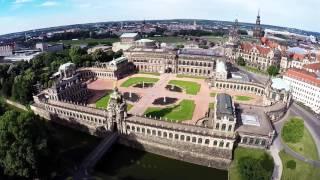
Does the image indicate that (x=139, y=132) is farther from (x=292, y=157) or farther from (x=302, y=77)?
(x=302, y=77)

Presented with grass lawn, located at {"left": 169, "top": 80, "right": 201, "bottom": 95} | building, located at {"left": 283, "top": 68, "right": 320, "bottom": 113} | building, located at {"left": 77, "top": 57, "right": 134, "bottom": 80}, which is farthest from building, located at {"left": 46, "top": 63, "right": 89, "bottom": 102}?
building, located at {"left": 283, "top": 68, "right": 320, "bottom": 113}

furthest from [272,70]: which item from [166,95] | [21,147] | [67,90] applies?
[21,147]

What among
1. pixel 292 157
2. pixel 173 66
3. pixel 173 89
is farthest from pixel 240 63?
pixel 292 157

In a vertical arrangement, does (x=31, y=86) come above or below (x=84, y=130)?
above

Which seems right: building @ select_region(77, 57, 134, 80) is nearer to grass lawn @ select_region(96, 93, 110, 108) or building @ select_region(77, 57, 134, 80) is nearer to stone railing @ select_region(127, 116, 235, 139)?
grass lawn @ select_region(96, 93, 110, 108)

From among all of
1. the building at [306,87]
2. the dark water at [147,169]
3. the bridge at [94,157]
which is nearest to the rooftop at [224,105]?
the dark water at [147,169]

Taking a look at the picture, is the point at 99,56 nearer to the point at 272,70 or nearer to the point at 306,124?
the point at 272,70

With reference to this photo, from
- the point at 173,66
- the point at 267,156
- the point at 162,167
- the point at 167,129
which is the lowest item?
the point at 162,167
